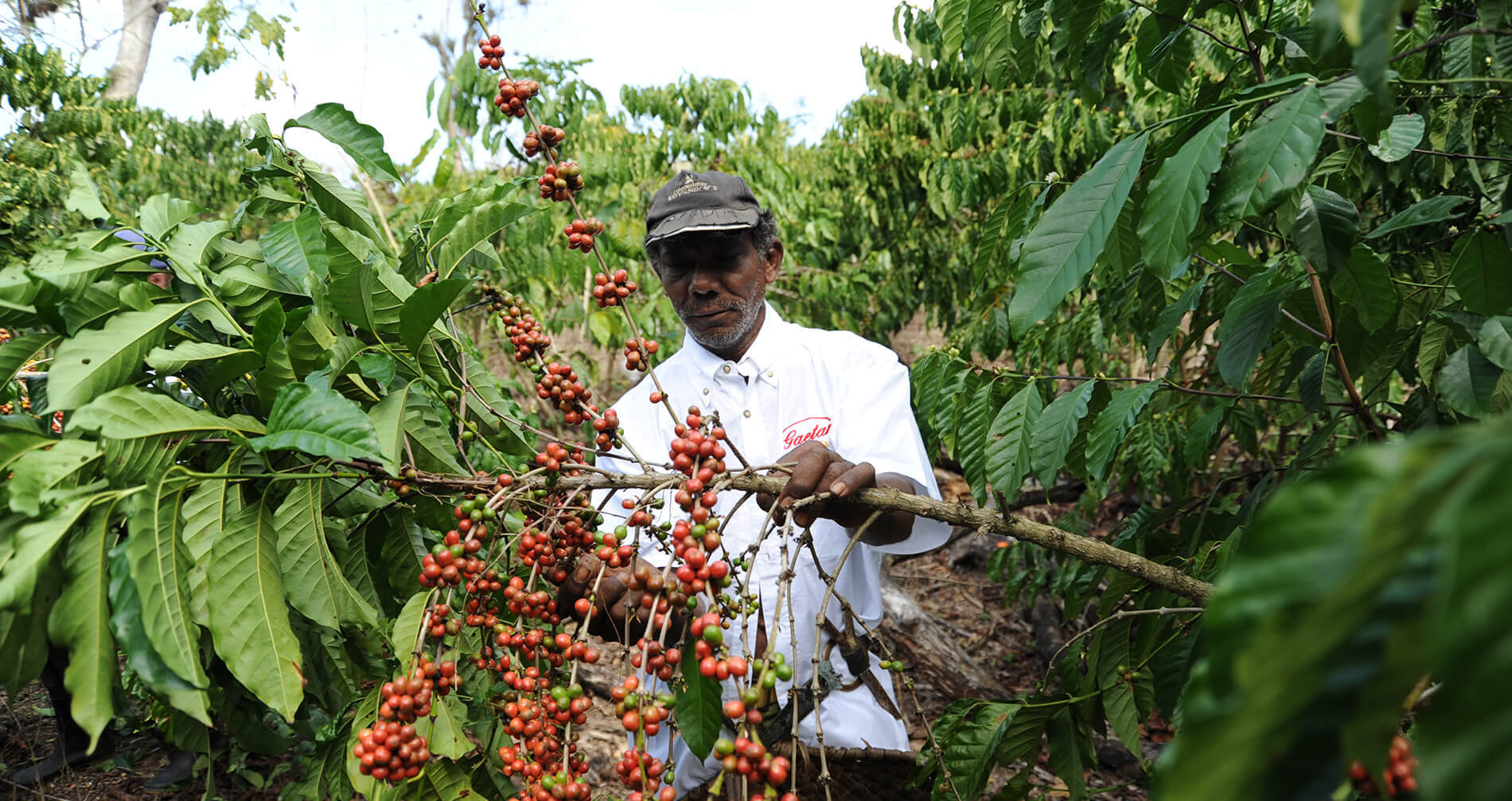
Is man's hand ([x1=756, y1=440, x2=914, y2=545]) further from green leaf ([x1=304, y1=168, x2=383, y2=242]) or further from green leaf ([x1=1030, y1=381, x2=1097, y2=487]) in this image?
green leaf ([x1=304, y1=168, x2=383, y2=242])

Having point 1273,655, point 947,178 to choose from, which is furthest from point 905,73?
point 1273,655

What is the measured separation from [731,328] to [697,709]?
5.43 feet

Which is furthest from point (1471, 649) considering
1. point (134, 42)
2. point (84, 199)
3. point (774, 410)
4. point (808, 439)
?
point (134, 42)

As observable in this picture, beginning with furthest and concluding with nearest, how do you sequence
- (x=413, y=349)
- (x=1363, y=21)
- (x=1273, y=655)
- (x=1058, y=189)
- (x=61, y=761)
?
(x=61, y=761), (x=1058, y=189), (x=413, y=349), (x=1363, y=21), (x=1273, y=655)

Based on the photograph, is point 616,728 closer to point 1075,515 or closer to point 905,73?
point 1075,515

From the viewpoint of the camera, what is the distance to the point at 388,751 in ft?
3.11

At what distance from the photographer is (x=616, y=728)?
13.7 ft

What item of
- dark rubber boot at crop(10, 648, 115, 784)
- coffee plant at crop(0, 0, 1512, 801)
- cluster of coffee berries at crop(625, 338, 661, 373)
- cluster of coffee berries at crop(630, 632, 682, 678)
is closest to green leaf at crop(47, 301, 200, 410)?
coffee plant at crop(0, 0, 1512, 801)

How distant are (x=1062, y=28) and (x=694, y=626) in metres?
1.13

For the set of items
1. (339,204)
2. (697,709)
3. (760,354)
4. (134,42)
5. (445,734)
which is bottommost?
(445,734)

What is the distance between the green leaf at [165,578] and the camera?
98cm

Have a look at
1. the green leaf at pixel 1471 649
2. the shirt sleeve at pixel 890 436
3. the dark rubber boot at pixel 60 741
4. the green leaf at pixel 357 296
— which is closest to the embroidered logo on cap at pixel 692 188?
the shirt sleeve at pixel 890 436

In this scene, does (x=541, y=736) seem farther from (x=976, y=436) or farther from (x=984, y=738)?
(x=976, y=436)

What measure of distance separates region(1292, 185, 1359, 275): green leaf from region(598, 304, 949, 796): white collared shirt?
978 millimetres
